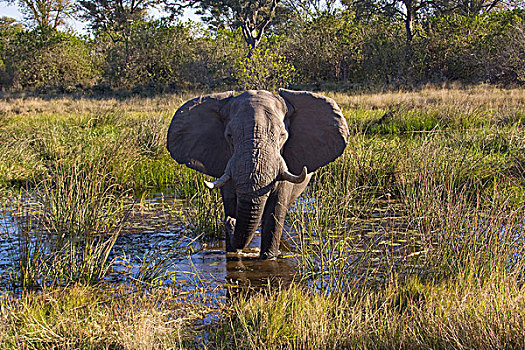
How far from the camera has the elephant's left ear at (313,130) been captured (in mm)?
4887

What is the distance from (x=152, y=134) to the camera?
9.91 metres

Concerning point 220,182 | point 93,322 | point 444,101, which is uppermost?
point 444,101

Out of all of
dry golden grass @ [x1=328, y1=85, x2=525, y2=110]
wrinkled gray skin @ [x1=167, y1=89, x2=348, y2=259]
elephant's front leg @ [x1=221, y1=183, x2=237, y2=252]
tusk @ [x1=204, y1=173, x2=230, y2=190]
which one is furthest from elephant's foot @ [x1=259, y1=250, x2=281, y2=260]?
dry golden grass @ [x1=328, y1=85, x2=525, y2=110]

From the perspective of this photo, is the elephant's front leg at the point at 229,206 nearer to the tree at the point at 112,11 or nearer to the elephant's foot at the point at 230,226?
the elephant's foot at the point at 230,226

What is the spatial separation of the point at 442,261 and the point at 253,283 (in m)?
1.56

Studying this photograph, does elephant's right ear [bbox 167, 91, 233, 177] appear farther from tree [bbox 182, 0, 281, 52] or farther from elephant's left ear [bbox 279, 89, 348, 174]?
tree [bbox 182, 0, 281, 52]

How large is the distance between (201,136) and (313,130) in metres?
1.04

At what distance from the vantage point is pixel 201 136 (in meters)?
5.07

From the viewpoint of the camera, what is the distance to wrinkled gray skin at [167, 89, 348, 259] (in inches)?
170

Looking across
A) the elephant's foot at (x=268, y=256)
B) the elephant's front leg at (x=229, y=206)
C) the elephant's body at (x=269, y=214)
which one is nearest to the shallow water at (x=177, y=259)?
the elephant's foot at (x=268, y=256)

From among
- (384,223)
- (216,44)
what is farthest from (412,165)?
(216,44)

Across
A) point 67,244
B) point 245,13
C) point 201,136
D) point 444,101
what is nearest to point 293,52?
point 245,13

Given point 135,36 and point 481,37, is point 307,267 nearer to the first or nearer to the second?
point 481,37

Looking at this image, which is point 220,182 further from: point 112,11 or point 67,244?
point 112,11
